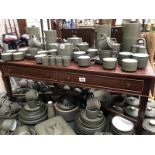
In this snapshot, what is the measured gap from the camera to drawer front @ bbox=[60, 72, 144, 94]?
1.06 metres

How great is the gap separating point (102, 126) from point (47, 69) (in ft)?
2.24

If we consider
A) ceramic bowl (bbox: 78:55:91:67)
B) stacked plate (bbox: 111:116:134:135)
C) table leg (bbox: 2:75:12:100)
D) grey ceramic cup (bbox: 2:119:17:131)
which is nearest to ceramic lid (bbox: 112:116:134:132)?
stacked plate (bbox: 111:116:134:135)

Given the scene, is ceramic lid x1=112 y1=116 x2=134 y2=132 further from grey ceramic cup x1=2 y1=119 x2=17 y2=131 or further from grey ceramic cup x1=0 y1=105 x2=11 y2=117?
grey ceramic cup x1=0 y1=105 x2=11 y2=117

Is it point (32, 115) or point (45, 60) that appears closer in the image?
point (45, 60)

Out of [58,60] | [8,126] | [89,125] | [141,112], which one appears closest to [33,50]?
[58,60]

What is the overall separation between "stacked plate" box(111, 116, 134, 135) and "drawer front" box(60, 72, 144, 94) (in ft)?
1.03

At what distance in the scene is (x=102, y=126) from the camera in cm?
130

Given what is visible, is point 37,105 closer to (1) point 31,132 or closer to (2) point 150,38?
(1) point 31,132

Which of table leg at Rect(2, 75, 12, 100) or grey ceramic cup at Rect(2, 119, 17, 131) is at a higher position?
table leg at Rect(2, 75, 12, 100)

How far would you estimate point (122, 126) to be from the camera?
1.21 m

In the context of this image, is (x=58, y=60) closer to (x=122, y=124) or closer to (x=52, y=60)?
(x=52, y=60)

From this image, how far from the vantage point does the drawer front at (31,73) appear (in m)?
1.31

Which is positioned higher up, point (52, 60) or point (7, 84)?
point (52, 60)

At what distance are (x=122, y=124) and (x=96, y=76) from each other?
46 cm
